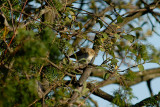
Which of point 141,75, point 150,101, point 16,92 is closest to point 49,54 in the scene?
point 16,92

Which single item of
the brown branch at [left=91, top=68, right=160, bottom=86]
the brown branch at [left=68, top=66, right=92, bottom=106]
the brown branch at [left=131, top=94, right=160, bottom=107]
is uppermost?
the brown branch at [left=68, top=66, right=92, bottom=106]

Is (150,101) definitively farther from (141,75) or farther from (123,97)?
(141,75)

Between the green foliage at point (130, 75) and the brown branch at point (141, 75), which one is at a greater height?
the green foliage at point (130, 75)

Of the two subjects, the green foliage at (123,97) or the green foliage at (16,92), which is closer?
the green foliage at (16,92)

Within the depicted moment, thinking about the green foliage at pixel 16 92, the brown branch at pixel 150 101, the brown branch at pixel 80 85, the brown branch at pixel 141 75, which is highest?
the green foliage at pixel 16 92

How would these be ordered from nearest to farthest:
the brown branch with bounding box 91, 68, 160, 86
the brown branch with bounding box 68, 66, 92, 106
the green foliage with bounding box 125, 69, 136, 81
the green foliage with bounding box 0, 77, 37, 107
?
the green foliage with bounding box 0, 77, 37, 107 < the brown branch with bounding box 68, 66, 92, 106 < the green foliage with bounding box 125, 69, 136, 81 < the brown branch with bounding box 91, 68, 160, 86

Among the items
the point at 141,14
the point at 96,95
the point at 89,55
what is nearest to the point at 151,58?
the point at 96,95

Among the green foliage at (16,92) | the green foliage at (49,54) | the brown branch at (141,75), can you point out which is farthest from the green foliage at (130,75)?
the brown branch at (141,75)

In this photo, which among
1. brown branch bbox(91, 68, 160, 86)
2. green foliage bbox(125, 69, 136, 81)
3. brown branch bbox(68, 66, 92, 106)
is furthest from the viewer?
brown branch bbox(91, 68, 160, 86)

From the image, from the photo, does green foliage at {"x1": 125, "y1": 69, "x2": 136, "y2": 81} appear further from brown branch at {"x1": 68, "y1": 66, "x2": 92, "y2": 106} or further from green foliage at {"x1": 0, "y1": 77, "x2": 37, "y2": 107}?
green foliage at {"x1": 0, "y1": 77, "x2": 37, "y2": 107}

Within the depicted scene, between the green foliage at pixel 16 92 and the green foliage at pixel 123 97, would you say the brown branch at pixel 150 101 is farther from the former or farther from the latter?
the green foliage at pixel 16 92

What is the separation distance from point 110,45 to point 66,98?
0.64 meters

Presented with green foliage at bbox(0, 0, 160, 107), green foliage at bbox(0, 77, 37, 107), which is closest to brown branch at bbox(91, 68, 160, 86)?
green foliage at bbox(0, 0, 160, 107)

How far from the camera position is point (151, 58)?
1.62 metres
